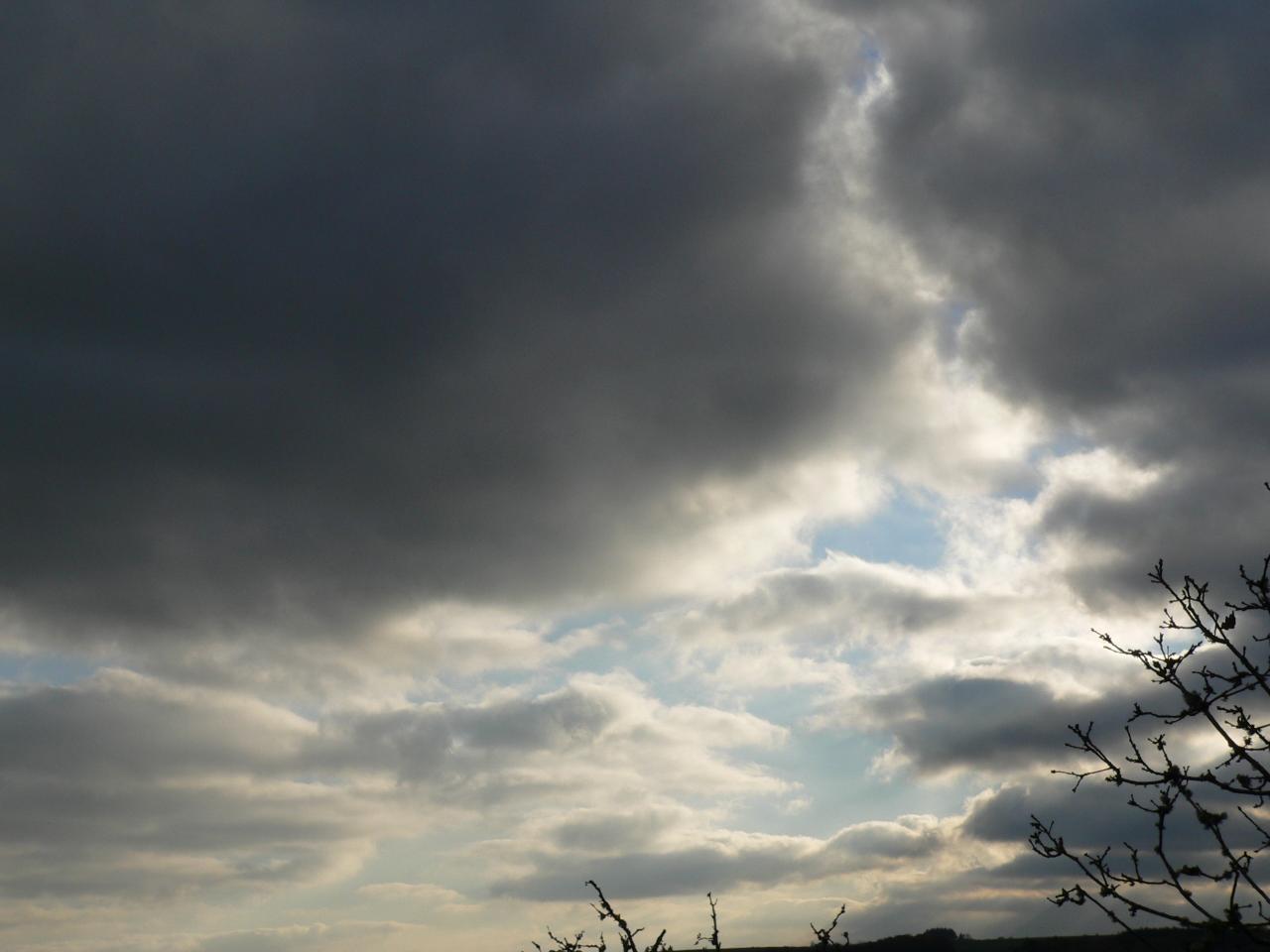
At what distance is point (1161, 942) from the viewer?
127ft

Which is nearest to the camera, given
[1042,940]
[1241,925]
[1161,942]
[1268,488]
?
[1241,925]

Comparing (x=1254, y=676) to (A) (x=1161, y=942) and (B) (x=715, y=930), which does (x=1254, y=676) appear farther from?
(A) (x=1161, y=942)

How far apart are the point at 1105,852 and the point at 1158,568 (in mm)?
3072

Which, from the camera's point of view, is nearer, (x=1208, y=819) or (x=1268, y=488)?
(x=1208, y=819)

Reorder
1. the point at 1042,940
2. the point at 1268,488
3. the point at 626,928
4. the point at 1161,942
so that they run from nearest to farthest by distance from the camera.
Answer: the point at 1268,488 < the point at 626,928 < the point at 1161,942 < the point at 1042,940

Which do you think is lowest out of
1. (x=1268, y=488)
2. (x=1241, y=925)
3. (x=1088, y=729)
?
(x=1241, y=925)

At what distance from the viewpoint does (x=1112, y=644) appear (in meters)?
13.1

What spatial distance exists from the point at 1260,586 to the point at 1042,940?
38850 mm

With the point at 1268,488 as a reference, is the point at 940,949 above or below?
below

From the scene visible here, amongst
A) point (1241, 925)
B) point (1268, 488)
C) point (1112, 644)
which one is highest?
point (1268, 488)

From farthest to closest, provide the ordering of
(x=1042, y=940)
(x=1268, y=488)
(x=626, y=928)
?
1. (x=1042, y=940)
2. (x=626, y=928)
3. (x=1268, y=488)

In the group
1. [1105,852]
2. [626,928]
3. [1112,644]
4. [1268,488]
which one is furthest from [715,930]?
[1268,488]

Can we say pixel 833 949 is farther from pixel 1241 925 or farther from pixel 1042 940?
pixel 1042 940

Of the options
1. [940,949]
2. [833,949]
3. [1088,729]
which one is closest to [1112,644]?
[1088,729]
